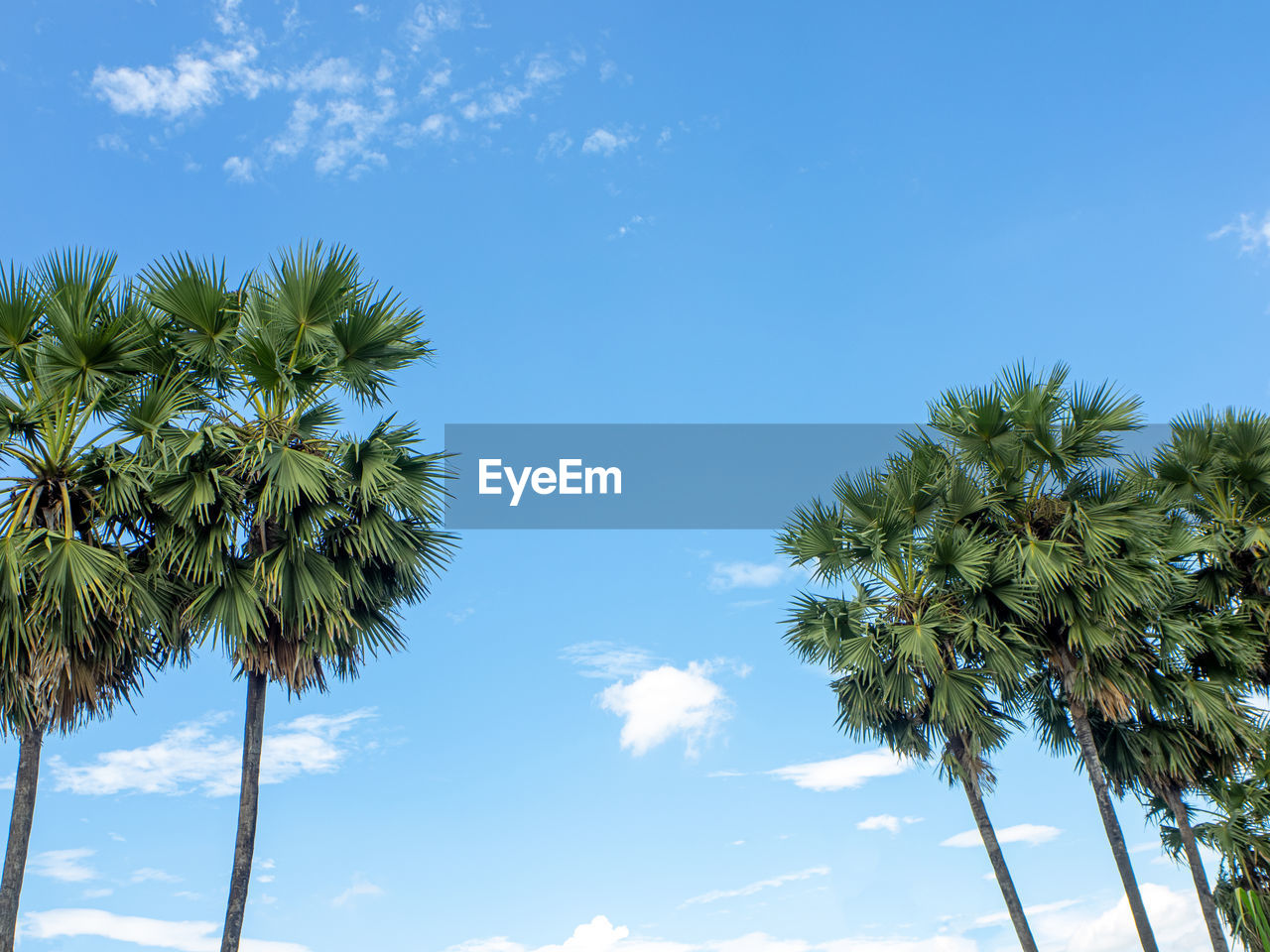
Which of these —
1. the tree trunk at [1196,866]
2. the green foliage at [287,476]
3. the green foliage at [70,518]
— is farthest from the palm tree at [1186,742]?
the green foliage at [70,518]

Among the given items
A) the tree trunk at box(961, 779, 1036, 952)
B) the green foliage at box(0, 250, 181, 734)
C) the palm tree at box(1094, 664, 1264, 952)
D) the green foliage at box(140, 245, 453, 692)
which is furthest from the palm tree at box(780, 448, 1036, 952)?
the green foliage at box(0, 250, 181, 734)

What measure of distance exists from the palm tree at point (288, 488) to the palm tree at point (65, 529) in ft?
1.89

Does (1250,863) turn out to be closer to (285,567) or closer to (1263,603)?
(1263,603)

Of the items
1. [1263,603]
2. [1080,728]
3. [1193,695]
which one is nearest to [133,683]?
[1080,728]

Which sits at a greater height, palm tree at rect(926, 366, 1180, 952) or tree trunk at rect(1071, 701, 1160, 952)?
palm tree at rect(926, 366, 1180, 952)

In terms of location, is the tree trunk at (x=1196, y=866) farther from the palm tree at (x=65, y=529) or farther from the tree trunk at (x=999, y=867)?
the palm tree at (x=65, y=529)

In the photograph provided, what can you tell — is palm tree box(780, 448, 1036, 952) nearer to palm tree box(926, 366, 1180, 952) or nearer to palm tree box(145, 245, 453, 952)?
palm tree box(926, 366, 1180, 952)

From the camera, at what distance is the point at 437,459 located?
14344 mm

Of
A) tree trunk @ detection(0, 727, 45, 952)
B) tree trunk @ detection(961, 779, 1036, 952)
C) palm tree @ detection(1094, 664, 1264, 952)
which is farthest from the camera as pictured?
palm tree @ detection(1094, 664, 1264, 952)

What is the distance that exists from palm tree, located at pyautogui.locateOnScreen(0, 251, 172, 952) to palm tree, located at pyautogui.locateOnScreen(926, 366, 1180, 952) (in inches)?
500

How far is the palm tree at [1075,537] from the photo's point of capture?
1675 cm

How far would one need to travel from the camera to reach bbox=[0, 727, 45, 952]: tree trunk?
11594 millimetres

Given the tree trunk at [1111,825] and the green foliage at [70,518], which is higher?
the green foliage at [70,518]

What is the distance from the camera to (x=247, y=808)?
12656 millimetres
